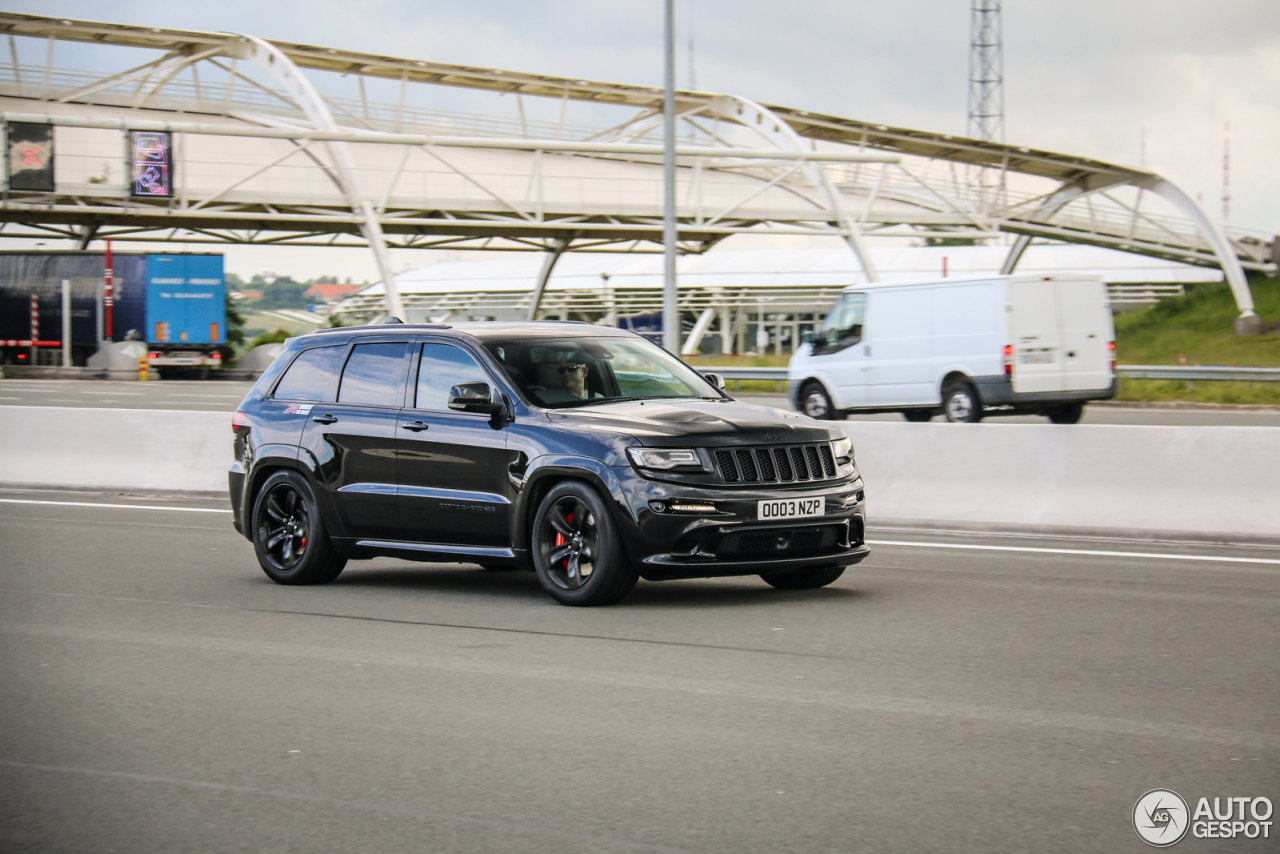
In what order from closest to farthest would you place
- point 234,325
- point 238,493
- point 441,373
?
point 441,373, point 238,493, point 234,325

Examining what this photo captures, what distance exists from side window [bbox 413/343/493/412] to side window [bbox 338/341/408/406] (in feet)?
0.62

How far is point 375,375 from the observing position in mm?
10047

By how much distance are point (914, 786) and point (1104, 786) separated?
1.96ft

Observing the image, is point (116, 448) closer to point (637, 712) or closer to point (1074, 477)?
point (1074, 477)

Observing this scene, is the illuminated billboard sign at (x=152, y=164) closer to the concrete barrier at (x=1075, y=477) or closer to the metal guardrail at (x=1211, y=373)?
the metal guardrail at (x=1211, y=373)

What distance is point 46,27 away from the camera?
5528 cm

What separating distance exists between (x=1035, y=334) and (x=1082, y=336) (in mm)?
810

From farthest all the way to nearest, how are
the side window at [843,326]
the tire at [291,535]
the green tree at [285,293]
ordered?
the green tree at [285,293], the side window at [843,326], the tire at [291,535]

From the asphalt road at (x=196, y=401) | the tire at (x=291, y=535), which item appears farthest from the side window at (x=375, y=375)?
the asphalt road at (x=196, y=401)

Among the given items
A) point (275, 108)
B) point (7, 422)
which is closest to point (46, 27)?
point (275, 108)

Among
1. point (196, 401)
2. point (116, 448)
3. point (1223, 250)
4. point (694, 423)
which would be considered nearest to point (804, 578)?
point (694, 423)

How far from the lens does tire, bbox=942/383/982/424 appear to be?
22.0m

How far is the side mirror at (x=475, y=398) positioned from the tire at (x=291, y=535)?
1549mm

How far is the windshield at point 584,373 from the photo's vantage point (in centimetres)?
931
